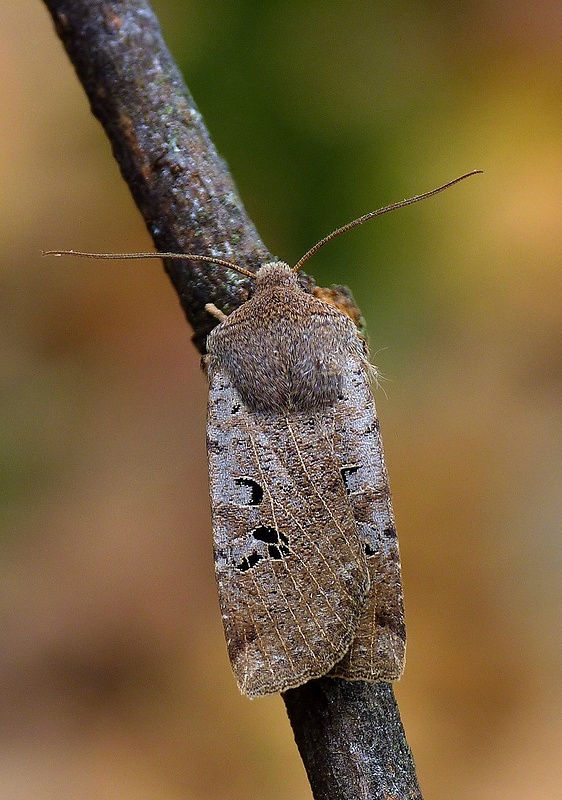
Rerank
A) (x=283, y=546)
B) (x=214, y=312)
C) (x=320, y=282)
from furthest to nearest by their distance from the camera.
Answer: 1. (x=320, y=282)
2. (x=214, y=312)
3. (x=283, y=546)

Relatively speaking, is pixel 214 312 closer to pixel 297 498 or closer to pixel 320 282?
pixel 297 498

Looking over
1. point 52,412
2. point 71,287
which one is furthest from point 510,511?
point 71,287

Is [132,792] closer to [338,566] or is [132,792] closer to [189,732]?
[189,732]

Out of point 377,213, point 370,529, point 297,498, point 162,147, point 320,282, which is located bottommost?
point 370,529

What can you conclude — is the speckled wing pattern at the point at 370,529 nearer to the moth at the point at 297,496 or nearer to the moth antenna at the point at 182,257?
the moth at the point at 297,496

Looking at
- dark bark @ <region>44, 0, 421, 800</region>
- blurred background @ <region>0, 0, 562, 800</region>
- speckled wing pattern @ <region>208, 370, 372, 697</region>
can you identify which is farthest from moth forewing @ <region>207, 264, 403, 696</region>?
blurred background @ <region>0, 0, 562, 800</region>

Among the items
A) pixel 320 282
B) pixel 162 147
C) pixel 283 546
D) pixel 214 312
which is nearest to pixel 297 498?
pixel 283 546
